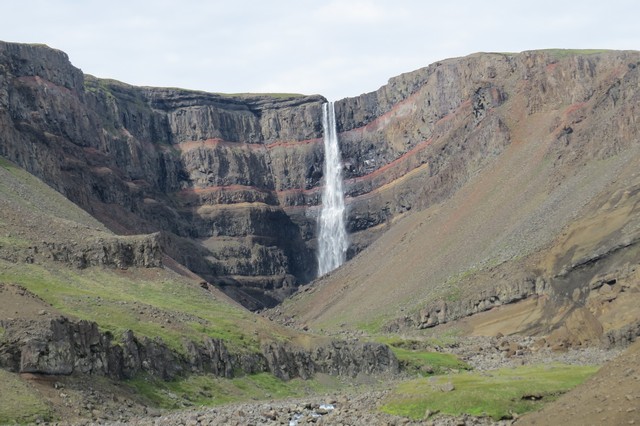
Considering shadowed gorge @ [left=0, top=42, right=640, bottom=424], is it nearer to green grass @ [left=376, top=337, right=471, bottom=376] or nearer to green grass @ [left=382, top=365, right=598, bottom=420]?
green grass @ [left=382, top=365, right=598, bottom=420]

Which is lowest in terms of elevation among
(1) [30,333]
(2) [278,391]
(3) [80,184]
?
(2) [278,391]

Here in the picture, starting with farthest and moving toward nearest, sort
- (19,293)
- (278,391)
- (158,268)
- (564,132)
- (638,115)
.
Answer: (564,132), (638,115), (158,268), (278,391), (19,293)

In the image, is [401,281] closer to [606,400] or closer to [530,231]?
[530,231]

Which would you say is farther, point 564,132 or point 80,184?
point 80,184

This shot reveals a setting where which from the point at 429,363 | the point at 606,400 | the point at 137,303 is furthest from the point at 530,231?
the point at 606,400

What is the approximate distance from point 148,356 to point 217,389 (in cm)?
637

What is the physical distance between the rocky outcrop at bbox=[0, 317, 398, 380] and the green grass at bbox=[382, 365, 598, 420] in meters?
17.6

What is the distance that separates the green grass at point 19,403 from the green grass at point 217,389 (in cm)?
1232

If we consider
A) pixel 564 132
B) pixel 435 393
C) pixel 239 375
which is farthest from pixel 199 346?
pixel 564 132

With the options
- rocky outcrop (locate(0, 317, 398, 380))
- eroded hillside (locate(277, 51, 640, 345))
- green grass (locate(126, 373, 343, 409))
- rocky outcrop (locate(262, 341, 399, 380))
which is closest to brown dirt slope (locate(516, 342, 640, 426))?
rocky outcrop (locate(0, 317, 398, 380))

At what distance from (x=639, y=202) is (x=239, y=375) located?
60.3 metres

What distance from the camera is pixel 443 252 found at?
168750 millimetres

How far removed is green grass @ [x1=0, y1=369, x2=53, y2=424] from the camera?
2586 inches

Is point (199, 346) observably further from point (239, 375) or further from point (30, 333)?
point (30, 333)
